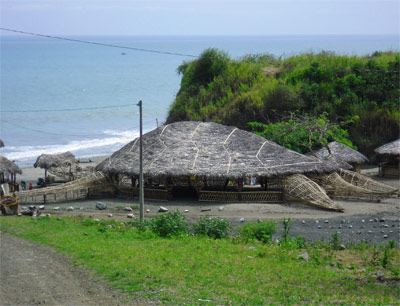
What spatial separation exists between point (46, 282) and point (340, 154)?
72.9ft

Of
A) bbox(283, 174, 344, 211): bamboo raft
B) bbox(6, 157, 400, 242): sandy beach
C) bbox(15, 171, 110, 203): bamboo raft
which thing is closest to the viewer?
bbox(6, 157, 400, 242): sandy beach

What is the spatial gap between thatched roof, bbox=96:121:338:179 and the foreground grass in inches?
340

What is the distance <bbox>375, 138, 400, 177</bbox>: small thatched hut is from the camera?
31.7 meters

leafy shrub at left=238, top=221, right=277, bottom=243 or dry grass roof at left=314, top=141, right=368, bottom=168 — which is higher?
dry grass roof at left=314, top=141, right=368, bottom=168

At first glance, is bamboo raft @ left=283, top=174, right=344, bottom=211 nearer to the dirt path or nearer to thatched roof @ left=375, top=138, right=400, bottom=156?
thatched roof @ left=375, top=138, right=400, bottom=156

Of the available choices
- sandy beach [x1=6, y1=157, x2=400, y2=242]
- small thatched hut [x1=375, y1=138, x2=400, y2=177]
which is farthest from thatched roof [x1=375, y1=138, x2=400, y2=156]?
sandy beach [x1=6, y1=157, x2=400, y2=242]

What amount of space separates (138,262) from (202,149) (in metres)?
14.6

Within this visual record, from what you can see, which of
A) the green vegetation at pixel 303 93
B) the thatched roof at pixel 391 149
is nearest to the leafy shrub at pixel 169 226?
the thatched roof at pixel 391 149

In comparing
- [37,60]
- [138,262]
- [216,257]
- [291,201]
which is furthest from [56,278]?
[37,60]

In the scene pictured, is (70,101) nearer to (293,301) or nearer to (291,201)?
(291,201)

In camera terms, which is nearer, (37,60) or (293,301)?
(293,301)

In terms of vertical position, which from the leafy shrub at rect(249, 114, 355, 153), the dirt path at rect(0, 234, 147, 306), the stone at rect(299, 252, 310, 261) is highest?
the leafy shrub at rect(249, 114, 355, 153)

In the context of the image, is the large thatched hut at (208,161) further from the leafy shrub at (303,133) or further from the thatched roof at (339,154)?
the leafy shrub at (303,133)

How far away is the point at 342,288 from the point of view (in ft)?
38.2
